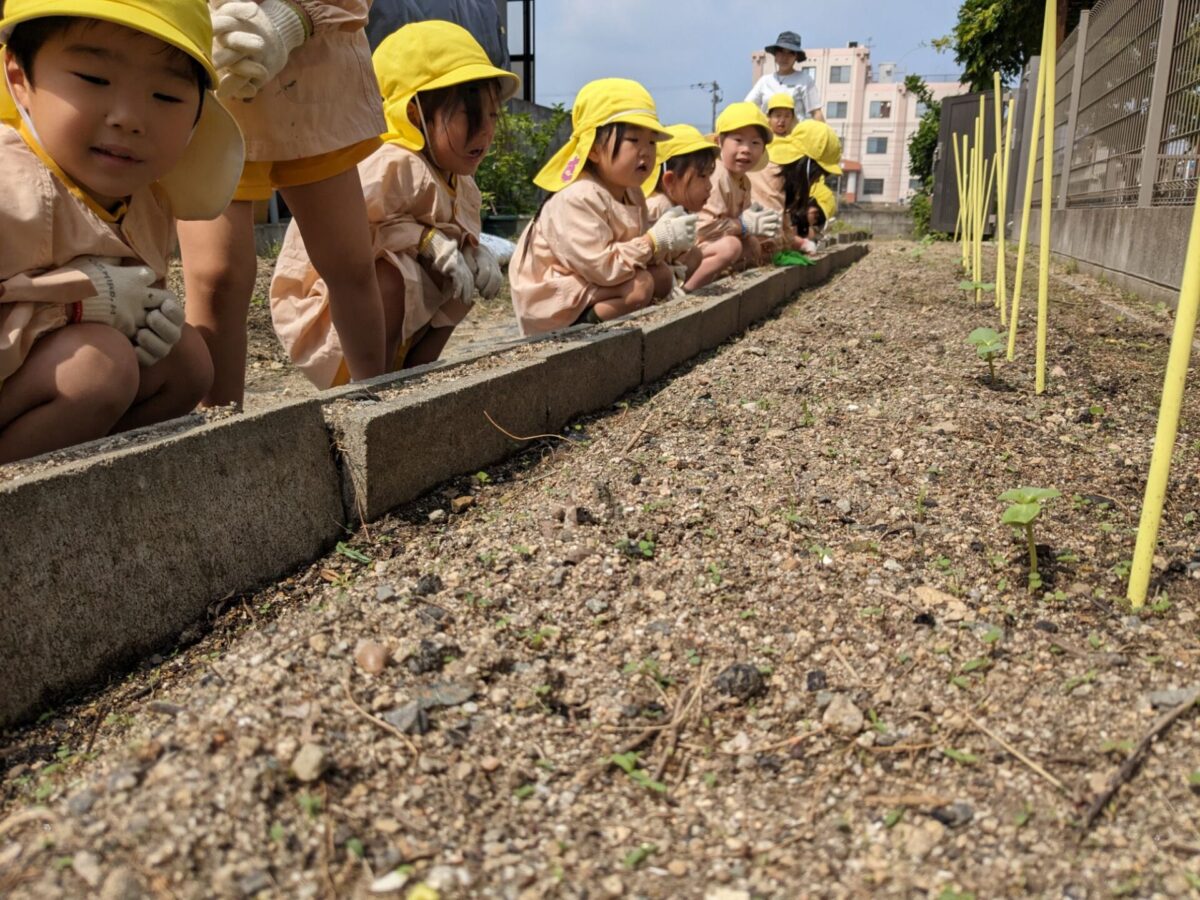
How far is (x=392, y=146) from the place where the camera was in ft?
9.11

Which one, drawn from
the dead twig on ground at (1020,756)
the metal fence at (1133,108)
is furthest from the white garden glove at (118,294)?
the metal fence at (1133,108)

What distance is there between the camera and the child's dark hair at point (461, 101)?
2.79m

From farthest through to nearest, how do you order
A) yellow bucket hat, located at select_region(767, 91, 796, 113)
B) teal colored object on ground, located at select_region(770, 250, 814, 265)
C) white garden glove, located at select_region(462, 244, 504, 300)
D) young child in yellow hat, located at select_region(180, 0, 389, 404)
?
yellow bucket hat, located at select_region(767, 91, 796, 113), teal colored object on ground, located at select_region(770, 250, 814, 265), white garden glove, located at select_region(462, 244, 504, 300), young child in yellow hat, located at select_region(180, 0, 389, 404)

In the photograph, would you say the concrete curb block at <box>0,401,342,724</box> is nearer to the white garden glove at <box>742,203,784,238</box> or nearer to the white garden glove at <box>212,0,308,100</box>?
the white garden glove at <box>212,0,308,100</box>

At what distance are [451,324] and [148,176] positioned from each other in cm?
143

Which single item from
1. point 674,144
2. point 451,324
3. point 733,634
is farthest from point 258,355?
point 733,634

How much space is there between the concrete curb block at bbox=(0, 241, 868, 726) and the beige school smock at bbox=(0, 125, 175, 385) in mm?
284

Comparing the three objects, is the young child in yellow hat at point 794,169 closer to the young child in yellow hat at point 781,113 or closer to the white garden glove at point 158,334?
the young child in yellow hat at point 781,113

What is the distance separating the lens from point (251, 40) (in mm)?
1881

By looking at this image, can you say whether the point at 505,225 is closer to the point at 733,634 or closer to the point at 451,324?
the point at 451,324

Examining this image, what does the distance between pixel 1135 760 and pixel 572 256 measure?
2.81m

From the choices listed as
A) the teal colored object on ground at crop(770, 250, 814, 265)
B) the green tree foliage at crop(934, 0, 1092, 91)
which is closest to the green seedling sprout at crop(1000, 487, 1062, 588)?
the teal colored object on ground at crop(770, 250, 814, 265)

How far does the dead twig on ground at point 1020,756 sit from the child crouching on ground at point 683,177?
3566mm

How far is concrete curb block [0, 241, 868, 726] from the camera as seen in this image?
131 centimetres
